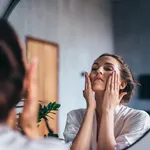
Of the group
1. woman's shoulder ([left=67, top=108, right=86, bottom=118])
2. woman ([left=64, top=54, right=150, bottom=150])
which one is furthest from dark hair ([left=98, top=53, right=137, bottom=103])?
woman's shoulder ([left=67, top=108, right=86, bottom=118])

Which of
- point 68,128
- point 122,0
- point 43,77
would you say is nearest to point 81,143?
point 68,128

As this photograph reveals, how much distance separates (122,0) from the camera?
2.65 ft

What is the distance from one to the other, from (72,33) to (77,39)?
2 centimetres

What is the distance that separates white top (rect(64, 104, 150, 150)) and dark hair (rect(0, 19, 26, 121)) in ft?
1.34

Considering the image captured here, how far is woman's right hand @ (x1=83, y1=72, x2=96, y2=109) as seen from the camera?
30.6 inches

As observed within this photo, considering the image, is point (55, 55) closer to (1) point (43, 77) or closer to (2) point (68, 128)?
(1) point (43, 77)

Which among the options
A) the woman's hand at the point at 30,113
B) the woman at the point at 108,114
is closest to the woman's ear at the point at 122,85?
the woman at the point at 108,114

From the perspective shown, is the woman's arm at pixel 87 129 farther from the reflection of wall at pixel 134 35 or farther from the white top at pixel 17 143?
the white top at pixel 17 143

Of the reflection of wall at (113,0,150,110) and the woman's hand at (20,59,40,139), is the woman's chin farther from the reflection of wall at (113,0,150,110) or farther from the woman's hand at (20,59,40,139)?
the woman's hand at (20,59,40,139)

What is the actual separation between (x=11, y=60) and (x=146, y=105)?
1.57ft

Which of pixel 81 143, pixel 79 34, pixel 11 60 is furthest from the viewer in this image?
pixel 79 34

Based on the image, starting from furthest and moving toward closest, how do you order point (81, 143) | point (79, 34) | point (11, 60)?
point (79, 34), point (81, 143), point (11, 60)

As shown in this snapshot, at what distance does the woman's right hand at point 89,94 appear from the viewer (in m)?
0.78

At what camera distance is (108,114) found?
2.48 feet
